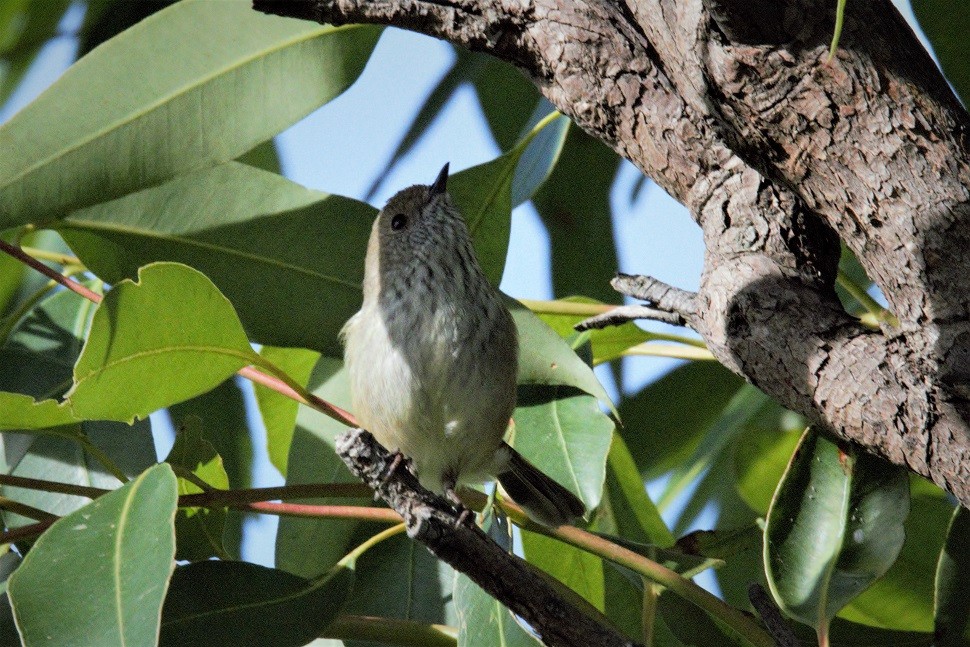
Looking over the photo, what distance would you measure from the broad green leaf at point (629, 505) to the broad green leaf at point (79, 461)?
1120 mm

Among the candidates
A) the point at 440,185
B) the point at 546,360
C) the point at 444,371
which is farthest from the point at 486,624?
the point at 440,185

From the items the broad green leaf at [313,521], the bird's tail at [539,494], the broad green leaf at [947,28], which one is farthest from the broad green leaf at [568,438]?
the broad green leaf at [947,28]

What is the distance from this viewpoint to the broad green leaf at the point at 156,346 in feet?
6.93

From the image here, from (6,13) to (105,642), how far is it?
2.43m

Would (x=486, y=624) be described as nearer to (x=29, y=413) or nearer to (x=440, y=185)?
(x=29, y=413)

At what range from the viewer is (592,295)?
356 centimetres

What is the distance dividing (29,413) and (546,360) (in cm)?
105

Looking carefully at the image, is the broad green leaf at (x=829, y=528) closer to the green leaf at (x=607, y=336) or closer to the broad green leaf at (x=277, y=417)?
the green leaf at (x=607, y=336)

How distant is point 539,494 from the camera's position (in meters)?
2.80

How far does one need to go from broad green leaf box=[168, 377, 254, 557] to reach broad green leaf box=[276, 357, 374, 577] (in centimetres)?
59

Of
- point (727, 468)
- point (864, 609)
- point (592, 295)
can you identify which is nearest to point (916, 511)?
point (864, 609)

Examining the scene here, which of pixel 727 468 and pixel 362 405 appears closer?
pixel 362 405

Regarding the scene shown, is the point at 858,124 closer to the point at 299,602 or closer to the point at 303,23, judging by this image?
the point at 299,602

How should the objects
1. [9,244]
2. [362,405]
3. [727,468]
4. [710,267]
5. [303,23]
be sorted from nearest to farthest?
[710,267]
[9,244]
[303,23]
[362,405]
[727,468]
